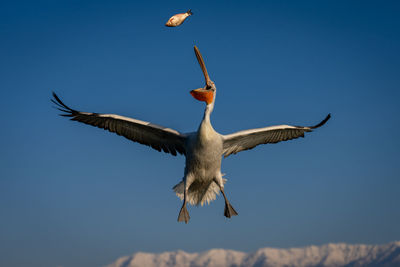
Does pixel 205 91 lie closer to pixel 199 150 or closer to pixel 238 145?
pixel 199 150

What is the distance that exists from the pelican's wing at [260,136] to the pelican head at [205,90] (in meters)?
0.97

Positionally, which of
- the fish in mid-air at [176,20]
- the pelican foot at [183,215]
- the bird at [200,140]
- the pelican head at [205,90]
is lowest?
the pelican foot at [183,215]

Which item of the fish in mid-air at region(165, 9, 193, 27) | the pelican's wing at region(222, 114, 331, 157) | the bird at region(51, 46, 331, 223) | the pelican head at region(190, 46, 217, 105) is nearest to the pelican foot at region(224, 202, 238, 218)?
the bird at region(51, 46, 331, 223)

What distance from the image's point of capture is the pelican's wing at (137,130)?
423 inches

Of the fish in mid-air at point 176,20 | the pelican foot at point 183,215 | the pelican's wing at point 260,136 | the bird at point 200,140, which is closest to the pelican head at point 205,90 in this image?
the bird at point 200,140

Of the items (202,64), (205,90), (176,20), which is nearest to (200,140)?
(205,90)

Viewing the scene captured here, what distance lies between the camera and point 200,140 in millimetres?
9844

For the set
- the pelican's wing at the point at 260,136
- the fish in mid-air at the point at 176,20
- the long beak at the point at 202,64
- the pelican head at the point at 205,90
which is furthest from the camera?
the pelican's wing at the point at 260,136

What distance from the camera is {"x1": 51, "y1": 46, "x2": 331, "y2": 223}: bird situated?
10000 mm

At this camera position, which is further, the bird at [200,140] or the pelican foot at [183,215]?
the pelican foot at [183,215]

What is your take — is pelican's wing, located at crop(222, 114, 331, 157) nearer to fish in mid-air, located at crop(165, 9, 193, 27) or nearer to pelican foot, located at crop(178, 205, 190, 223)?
pelican foot, located at crop(178, 205, 190, 223)

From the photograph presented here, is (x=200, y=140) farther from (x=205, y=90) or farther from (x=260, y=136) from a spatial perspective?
(x=260, y=136)

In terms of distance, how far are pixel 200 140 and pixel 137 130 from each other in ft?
6.69

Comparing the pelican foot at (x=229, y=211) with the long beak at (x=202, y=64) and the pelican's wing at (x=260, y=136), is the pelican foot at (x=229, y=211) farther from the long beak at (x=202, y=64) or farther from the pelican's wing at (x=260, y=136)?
the long beak at (x=202, y=64)
